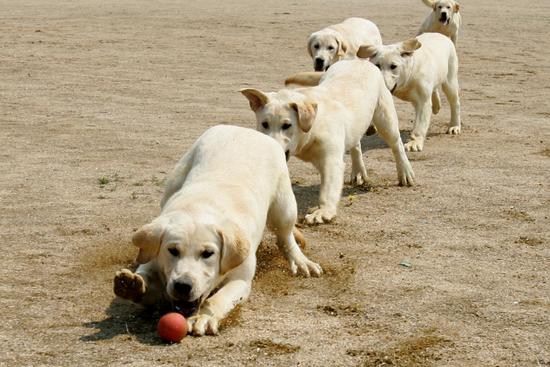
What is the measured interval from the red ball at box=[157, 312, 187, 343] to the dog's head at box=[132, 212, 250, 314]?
119 millimetres

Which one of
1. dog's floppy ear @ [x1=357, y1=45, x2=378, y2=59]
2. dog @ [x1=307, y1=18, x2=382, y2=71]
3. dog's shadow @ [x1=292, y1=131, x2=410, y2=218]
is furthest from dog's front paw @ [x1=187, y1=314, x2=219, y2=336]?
dog @ [x1=307, y1=18, x2=382, y2=71]

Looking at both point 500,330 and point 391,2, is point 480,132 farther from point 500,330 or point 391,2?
point 391,2

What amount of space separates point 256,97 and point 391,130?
74.9 inches

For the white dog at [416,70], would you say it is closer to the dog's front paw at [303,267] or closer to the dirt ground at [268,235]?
the dirt ground at [268,235]

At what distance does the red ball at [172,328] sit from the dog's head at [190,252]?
119 millimetres

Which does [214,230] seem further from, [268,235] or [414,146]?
[414,146]

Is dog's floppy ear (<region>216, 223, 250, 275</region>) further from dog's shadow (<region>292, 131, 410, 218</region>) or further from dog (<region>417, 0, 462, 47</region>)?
dog (<region>417, 0, 462, 47</region>)

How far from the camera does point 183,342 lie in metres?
5.52

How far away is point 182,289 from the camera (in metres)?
5.50

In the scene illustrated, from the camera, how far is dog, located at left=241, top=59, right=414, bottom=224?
8406mm

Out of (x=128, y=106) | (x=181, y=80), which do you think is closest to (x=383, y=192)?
(x=128, y=106)

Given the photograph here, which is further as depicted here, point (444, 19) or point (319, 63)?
point (444, 19)

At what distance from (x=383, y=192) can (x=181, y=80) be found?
7.28 metres

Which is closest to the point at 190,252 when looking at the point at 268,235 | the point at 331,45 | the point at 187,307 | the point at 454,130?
the point at 187,307
